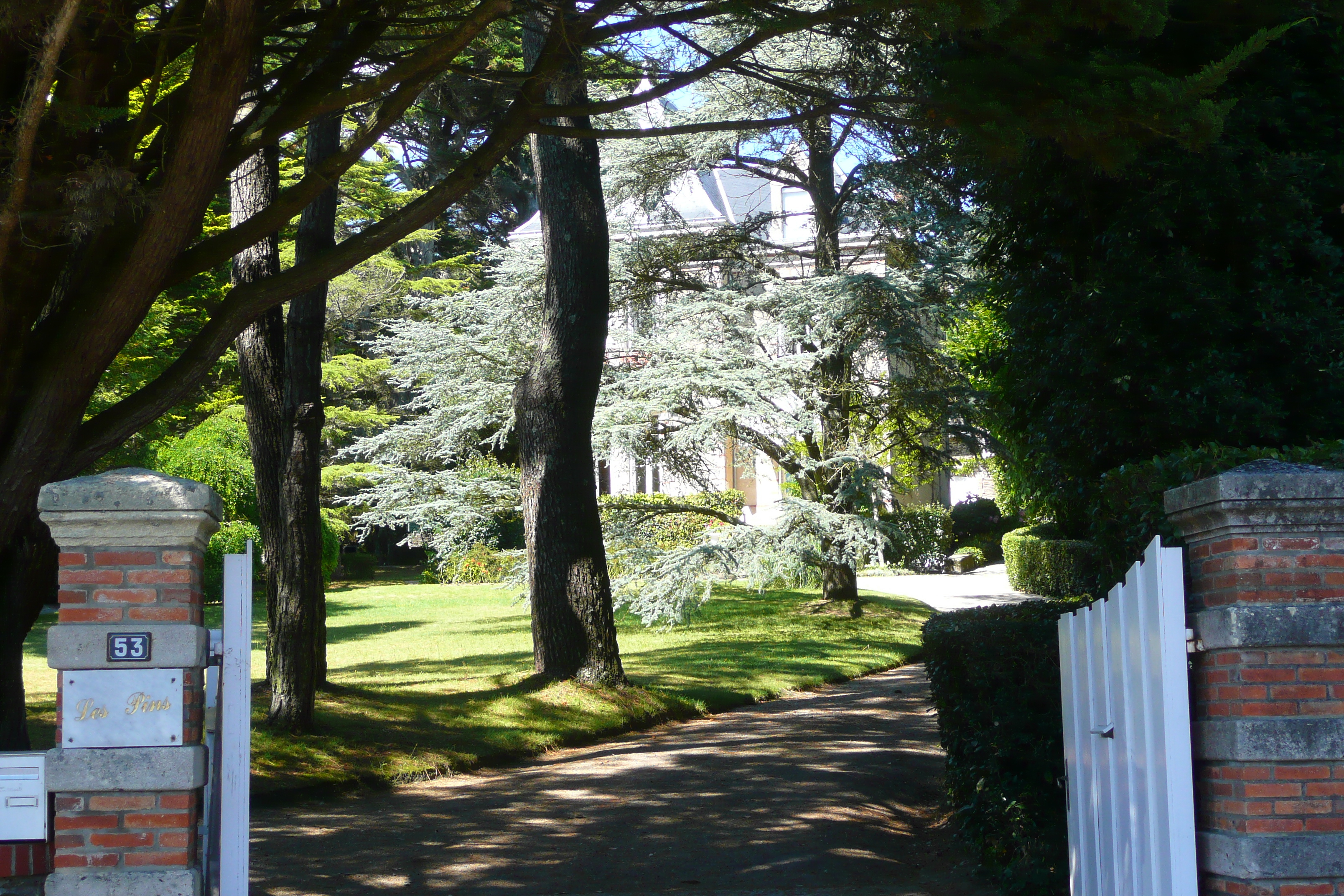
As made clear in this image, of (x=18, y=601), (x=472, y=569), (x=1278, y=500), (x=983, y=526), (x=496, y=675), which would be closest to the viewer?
(x=1278, y=500)

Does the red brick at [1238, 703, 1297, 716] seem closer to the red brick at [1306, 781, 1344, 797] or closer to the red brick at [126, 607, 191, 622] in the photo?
the red brick at [1306, 781, 1344, 797]

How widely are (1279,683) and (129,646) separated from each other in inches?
153

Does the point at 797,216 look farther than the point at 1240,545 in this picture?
Yes

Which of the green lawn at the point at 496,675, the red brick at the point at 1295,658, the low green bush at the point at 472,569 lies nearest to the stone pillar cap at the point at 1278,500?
the red brick at the point at 1295,658

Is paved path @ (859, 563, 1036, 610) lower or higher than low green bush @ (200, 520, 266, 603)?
lower

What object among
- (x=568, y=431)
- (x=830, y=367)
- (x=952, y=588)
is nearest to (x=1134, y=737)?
(x=568, y=431)

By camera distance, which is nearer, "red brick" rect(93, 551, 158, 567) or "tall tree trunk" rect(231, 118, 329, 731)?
"red brick" rect(93, 551, 158, 567)

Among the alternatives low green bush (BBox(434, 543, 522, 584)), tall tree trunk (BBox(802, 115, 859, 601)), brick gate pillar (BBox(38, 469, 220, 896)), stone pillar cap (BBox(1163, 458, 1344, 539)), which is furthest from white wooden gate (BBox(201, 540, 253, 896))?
low green bush (BBox(434, 543, 522, 584))

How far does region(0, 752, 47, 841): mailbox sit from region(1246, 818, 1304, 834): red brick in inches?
159

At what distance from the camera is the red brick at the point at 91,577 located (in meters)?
3.92

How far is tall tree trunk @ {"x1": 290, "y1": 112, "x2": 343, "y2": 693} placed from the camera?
32.5 ft

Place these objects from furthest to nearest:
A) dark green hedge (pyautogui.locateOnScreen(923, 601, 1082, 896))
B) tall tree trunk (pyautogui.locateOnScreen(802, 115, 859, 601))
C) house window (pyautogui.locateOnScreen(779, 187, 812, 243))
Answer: house window (pyautogui.locateOnScreen(779, 187, 812, 243)) < tall tree trunk (pyautogui.locateOnScreen(802, 115, 859, 601)) < dark green hedge (pyautogui.locateOnScreen(923, 601, 1082, 896))

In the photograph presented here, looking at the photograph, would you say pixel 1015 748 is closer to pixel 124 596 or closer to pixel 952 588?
pixel 124 596

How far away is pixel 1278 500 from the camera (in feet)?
12.0
